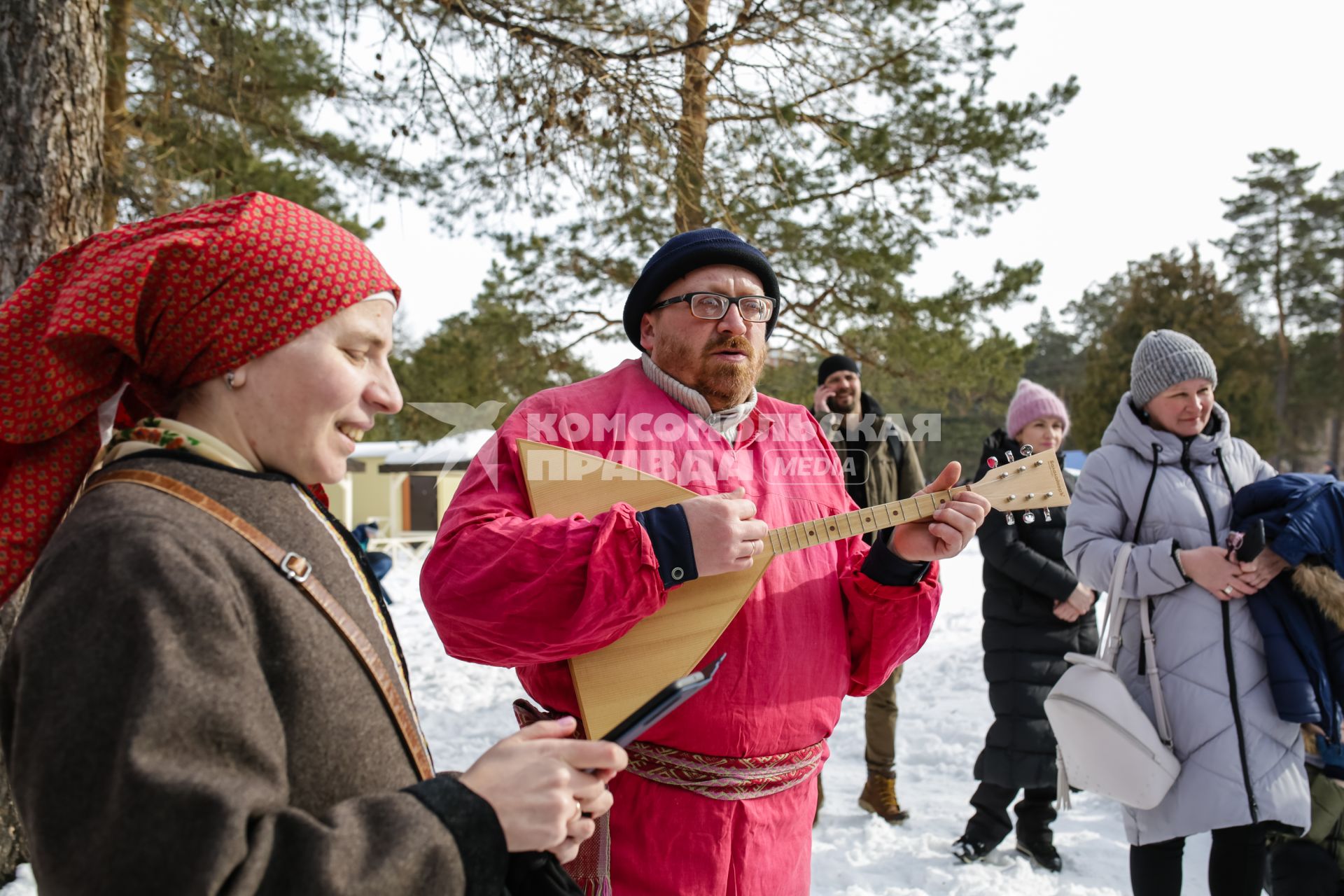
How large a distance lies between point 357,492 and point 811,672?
18516 mm

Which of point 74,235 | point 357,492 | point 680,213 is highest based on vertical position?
point 680,213

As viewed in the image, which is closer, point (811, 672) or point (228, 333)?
point (228, 333)

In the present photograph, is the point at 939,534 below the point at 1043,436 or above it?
below

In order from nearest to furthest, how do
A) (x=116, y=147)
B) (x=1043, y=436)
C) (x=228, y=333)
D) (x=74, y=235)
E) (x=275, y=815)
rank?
(x=275, y=815) → (x=228, y=333) → (x=74, y=235) → (x=1043, y=436) → (x=116, y=147)

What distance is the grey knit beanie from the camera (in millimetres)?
2955

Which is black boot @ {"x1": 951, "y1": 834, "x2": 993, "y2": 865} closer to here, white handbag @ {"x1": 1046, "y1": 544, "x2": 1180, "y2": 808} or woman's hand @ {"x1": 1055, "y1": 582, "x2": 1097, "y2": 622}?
white handbag @ {"x1": 1046, "y1": 544, "x2": 1180, "y2": 808}

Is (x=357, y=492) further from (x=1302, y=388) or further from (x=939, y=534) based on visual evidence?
(x=1302, y=388)

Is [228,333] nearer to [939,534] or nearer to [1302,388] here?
[939,534]

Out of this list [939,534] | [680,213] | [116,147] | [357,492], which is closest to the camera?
[939,534]

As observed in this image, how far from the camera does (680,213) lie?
5.21 metres

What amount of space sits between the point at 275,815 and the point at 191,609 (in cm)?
23

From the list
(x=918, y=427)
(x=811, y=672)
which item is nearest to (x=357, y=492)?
(x=918, y=427)

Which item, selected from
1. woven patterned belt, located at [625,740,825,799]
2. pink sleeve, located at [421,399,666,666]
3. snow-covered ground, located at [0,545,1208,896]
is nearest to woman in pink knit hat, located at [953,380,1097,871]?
snow-covered ground, located at [0,545,1208,896]

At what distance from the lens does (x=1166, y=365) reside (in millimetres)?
2979
